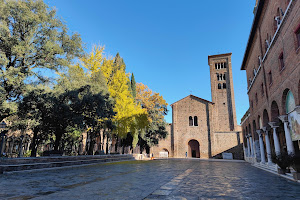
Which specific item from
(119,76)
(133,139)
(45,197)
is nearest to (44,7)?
(119,76)

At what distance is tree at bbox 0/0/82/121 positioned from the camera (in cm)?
1059

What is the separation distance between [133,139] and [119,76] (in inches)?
382

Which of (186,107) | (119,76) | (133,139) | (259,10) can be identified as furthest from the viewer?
(186,107)

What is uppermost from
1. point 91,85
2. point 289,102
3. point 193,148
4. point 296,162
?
point 91,85

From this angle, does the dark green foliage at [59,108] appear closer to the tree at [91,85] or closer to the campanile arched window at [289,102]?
the tree at [91,85]

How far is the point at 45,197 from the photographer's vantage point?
412cm

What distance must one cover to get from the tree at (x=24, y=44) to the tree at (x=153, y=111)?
57.8ft

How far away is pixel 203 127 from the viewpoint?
36281 millimetres

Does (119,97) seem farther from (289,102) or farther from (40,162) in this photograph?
(289,102)

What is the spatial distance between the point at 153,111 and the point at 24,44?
68.6 feet

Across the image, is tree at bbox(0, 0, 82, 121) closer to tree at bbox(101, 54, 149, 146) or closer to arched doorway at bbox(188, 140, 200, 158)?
tree at bbox(101, 54, 149, 146)

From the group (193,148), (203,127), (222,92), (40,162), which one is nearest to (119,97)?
(40,162)

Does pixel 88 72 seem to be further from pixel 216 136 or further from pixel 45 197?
pixel 216 136

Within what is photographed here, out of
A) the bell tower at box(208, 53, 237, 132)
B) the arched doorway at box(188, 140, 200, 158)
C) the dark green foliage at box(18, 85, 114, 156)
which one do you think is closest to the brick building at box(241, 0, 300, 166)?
the dark green foliage at box(18, 85, 114, 156)
